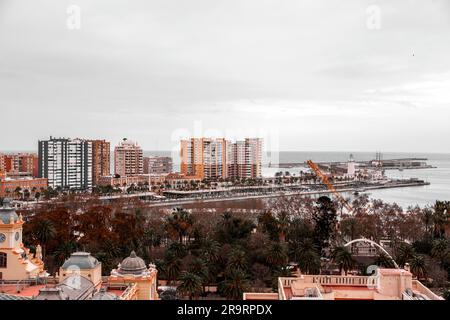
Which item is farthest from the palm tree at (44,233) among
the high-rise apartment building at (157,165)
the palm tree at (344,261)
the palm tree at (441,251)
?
the high-rise apartment building at (157,165)

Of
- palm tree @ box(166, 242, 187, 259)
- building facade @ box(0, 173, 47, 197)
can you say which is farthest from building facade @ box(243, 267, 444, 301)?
building facade @ box(0, 173, 47, 197)

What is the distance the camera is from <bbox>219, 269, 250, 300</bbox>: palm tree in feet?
21.0

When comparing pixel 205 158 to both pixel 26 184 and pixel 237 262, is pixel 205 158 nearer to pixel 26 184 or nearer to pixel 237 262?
pixel 26 184

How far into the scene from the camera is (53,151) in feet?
74.2

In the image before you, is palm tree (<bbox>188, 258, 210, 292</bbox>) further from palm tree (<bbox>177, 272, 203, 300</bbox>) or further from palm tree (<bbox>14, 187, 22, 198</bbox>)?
palm tree (<bbox>14, 187, 22, 198</bbox>)

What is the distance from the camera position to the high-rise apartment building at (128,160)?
23844mm

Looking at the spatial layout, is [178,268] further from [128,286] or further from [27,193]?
[27,193]

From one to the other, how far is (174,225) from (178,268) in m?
2.64

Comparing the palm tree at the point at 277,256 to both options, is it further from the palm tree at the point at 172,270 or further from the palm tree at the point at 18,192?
the palm tree at the point at 18,192

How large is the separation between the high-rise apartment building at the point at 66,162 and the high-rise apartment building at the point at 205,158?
4.94m

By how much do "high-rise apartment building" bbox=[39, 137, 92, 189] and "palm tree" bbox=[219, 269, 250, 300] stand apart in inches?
690
